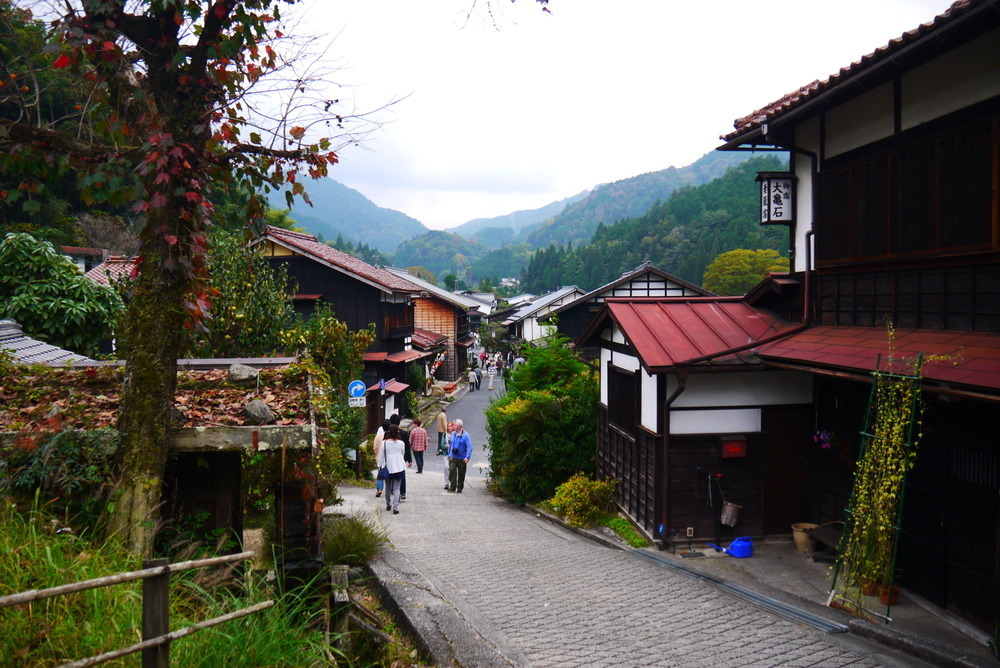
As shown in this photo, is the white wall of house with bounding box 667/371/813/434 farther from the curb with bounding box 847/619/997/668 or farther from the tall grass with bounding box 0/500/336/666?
the tall grass with bounding box 0/500/336/666

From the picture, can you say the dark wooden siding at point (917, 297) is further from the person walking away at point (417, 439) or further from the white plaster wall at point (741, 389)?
the person walking away at point (417, 439)

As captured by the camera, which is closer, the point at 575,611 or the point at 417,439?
the point at 575,611

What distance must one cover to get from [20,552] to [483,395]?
4113cm

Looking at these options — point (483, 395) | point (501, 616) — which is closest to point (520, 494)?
point (501, 616)

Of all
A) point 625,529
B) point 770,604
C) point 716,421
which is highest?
point 716,421

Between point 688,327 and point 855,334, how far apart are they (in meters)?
2.84

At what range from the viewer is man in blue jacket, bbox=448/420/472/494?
15.9 metres

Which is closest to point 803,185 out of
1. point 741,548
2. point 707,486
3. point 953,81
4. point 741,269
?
point 953,81

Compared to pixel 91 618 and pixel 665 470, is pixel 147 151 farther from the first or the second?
pixel 665 470

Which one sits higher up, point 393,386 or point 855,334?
point 855,334

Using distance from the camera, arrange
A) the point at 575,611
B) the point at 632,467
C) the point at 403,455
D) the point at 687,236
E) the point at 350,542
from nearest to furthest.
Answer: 1. the point at 575,611
2. the point at 350,542
3. the point at 632,467
4. the point at 403,455
5. the point at 687,236

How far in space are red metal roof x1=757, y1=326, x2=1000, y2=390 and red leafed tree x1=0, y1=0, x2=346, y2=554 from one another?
5.86m

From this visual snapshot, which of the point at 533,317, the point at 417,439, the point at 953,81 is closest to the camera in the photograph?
the point at 953,81

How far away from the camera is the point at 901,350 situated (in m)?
7.28
